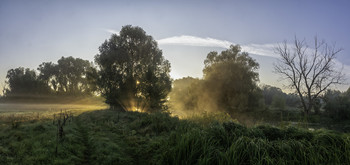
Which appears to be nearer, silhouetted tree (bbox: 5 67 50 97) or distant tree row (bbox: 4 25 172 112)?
distant tree row (bbox: 4 25 172 112)

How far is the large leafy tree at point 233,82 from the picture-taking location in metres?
29.7

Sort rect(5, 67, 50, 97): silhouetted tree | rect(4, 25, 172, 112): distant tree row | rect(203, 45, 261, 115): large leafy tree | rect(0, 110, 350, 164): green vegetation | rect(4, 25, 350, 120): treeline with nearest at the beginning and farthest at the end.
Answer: rect(0, 110, 350, 164): green vegetation → rect(4, 25, 172, 112): distant tree row → rect(4, 25, 350, 120): treeline → rect(203, 45, 261, 115): large leafy tree → rect(5, 67, 50, 97): silhouetted tree

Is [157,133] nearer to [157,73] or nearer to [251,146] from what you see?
[251,146]

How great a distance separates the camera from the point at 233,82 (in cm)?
3094

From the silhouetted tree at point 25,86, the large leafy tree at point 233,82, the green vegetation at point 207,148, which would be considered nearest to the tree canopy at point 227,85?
the large leafy tree at point 233,82

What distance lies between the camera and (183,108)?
37.4 m

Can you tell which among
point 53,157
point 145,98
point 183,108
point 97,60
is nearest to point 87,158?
point 53,157

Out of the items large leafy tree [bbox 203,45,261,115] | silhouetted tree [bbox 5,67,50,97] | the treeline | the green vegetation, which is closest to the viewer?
the green vegetation

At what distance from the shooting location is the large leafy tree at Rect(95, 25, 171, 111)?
2289cm

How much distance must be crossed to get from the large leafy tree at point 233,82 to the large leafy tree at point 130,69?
39.3 feet

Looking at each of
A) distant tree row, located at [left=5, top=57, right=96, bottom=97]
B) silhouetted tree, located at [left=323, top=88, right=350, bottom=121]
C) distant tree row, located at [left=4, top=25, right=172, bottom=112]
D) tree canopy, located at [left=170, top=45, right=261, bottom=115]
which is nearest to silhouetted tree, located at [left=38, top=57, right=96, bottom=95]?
distant tree row, located at [left=5, top=57, right=96, bottom=97]

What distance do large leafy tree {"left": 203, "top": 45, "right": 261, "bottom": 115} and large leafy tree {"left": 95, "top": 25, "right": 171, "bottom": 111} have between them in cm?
1197

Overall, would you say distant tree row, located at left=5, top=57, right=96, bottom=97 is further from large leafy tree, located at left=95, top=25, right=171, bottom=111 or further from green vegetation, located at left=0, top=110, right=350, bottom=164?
green vegetation, located at left=0, top=110, right=350, bottom=164

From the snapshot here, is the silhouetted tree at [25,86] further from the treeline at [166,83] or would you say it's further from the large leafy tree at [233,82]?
the large leafy tree at [233,82]
